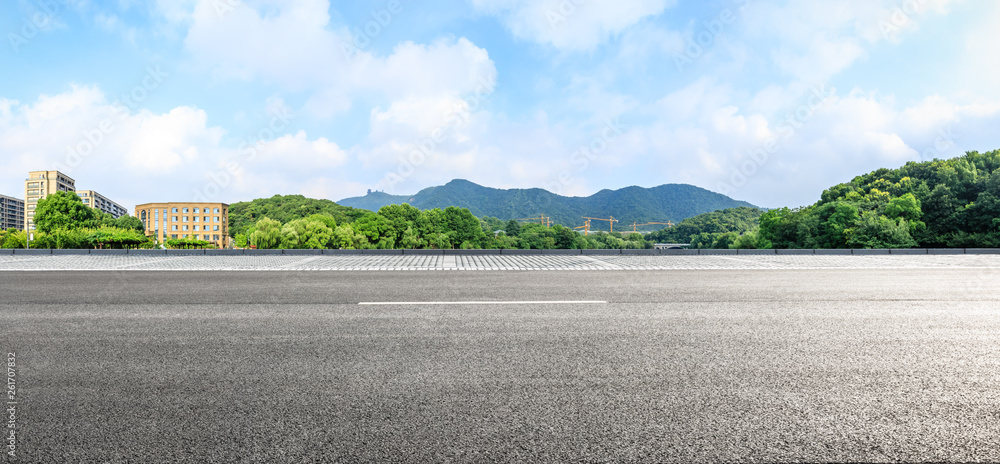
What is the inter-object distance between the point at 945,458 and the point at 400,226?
77.2m

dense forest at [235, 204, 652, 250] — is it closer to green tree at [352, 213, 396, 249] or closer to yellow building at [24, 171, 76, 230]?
green tree at [352, 213, 396, 249]

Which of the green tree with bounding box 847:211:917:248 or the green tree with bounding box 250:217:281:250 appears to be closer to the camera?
the green tree with bounding box 847:211:917:248

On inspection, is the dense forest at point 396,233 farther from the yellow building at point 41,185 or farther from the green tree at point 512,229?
the yellow building at point 41,185

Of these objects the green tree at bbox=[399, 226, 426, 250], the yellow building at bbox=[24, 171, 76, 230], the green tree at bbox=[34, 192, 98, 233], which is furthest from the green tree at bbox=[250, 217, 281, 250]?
the yellow building at bbox=[24, 171, 76, 230]

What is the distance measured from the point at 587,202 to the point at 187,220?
12445 cm

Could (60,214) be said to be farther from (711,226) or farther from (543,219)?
(543,219)

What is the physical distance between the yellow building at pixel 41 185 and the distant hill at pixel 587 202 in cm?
7390

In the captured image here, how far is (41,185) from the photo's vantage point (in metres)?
152

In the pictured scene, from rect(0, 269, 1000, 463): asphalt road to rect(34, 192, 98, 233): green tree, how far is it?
60.5m

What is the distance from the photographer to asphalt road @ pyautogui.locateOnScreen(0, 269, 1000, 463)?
2.35 metres

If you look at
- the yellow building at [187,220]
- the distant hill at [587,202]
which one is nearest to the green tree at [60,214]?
the yellow building at [187,220]

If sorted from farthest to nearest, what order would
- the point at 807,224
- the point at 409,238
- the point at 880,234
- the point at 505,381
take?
Answer: 1. the point at 409,238
2. the point at 807,224
3. the point at 880,234
4. the point at 505,381

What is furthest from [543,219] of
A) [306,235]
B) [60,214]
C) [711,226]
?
[60,214]

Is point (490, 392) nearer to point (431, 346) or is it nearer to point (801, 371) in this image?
point (431, 346)
